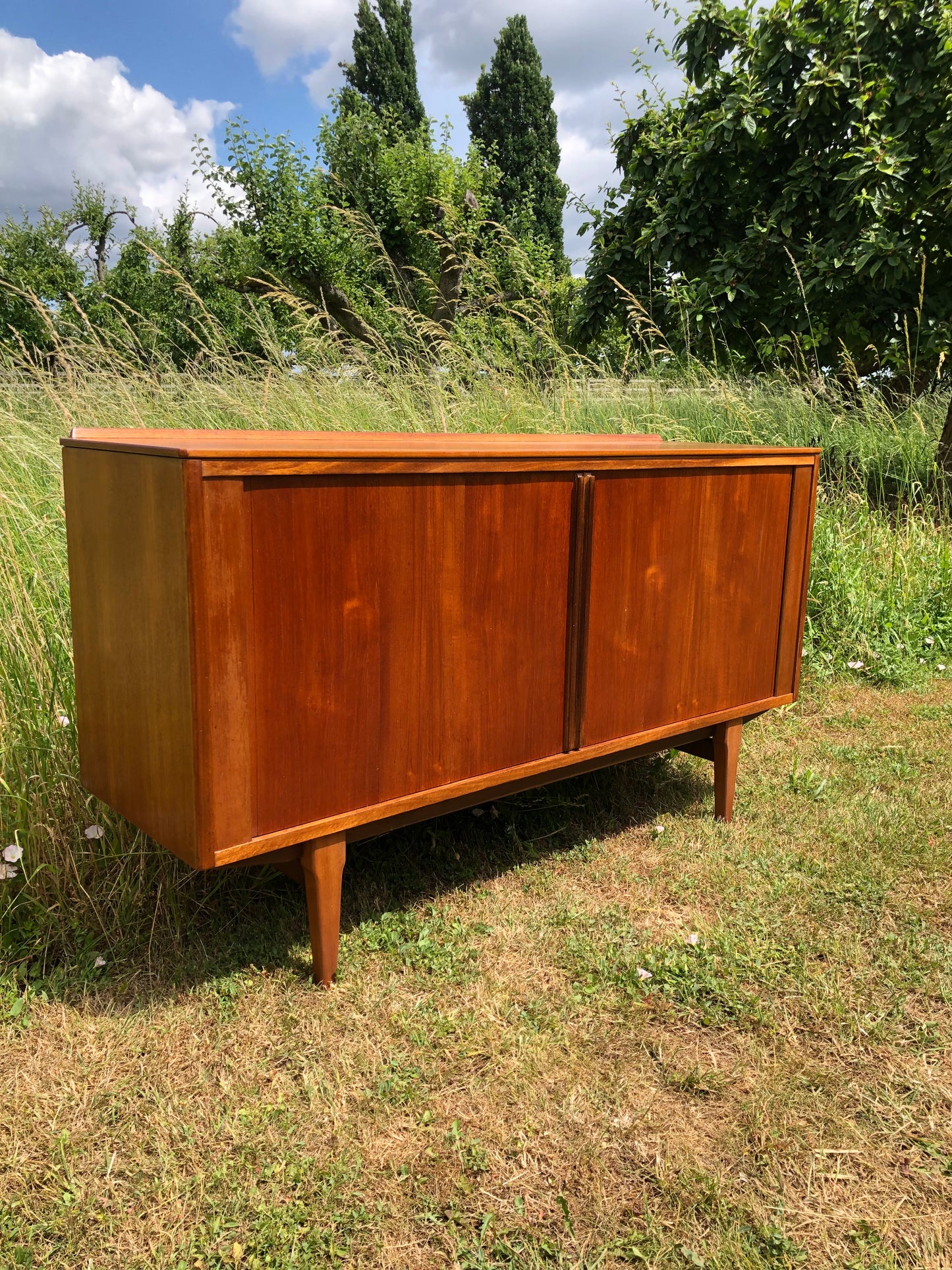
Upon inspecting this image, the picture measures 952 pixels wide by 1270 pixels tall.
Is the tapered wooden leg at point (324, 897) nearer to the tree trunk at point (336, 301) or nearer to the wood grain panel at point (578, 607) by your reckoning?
the wood grain panel at point (578, 607)

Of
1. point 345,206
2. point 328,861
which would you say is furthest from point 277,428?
point 345,206

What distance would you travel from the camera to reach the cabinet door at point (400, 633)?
1.57 metres

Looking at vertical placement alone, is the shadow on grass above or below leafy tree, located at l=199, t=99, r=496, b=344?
below

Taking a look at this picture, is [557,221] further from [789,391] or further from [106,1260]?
[106,1260]

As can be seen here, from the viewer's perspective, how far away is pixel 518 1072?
1672 millimetres

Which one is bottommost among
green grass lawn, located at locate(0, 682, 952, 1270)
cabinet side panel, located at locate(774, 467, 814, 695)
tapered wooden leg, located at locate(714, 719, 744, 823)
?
green grass lawn, located at locate(0, 682, 952, 1270)

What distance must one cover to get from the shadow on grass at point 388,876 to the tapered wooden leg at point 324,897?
88mm

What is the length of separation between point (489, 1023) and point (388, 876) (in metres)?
0.62

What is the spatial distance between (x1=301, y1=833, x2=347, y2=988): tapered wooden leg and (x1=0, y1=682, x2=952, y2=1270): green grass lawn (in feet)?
0.20

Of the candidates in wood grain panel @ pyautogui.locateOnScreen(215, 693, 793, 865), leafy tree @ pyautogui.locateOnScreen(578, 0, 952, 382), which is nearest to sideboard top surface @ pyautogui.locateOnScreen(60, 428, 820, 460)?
wood grain panel @ pyautogui.locateOnScreen(215, 693, 793, 865)

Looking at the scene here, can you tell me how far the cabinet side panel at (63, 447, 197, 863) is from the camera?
150 centimetres

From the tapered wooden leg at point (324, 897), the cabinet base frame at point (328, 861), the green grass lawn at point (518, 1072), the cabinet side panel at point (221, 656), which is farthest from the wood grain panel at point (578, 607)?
the cabinet side panel at point (221, 656)

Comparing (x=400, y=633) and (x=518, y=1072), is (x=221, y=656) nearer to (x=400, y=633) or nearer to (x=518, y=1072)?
(x=400, y=633)

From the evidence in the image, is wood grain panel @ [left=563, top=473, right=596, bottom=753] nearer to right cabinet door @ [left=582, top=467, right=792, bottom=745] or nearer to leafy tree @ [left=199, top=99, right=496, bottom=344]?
right cabinet door @ [left=582, top=467, right=792, bottom=745]
